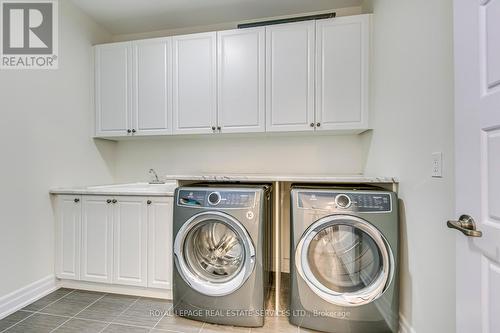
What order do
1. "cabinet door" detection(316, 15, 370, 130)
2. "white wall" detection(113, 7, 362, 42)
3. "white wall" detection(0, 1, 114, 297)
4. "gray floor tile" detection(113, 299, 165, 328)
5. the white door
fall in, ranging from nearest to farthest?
the white door → "gray floor tile" detection(113, 299, 165, 328) → "white wall" detection(0, 1, 114, 297) → "cabinet door" detection(316, 15, 370, 130) → "white wall" detection(113, 7, 362, 42)

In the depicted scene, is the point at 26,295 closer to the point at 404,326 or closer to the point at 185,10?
the point at 404,326

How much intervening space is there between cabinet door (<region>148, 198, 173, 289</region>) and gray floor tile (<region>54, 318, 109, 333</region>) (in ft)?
1.29

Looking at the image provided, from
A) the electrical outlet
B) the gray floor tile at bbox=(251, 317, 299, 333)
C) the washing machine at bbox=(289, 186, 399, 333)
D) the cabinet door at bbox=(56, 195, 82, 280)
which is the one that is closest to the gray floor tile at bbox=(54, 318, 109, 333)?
the cabinet door at bbox=(56, 195, 82, 280)

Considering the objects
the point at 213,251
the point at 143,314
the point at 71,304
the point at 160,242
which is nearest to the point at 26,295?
the point at 71,304

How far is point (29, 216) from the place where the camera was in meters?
1.88

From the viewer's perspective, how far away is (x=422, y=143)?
1229 millimetres

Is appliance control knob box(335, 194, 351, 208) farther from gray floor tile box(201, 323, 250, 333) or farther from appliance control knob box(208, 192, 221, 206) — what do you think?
gray floor tile box(201, 323, 250, 333)

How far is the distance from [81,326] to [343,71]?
278cm

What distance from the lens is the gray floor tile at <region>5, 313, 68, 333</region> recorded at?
1555 mm

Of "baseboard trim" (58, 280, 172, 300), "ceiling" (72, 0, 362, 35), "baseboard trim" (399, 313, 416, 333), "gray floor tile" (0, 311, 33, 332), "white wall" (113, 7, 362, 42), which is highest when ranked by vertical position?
"ceiling" (72, 0, 362, 35)

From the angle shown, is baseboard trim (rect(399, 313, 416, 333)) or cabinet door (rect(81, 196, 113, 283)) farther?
cabinet door (rect(81, 196, 113, 283))

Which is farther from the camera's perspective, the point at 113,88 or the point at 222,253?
the point at 113,88

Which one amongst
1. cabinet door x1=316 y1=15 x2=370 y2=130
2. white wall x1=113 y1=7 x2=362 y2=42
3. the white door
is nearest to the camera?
the white door

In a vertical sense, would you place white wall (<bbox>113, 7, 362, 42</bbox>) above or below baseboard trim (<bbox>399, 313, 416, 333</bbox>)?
above
